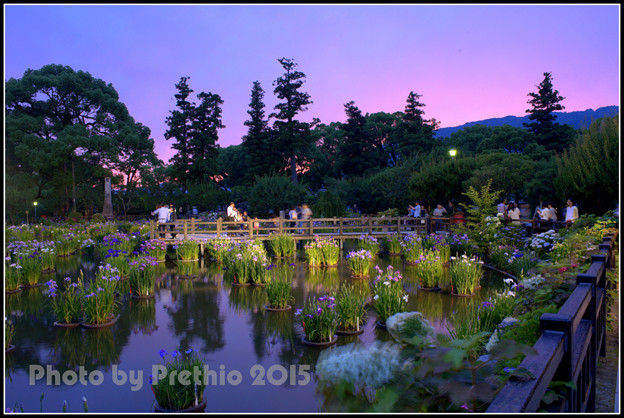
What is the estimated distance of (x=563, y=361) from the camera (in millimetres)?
2459

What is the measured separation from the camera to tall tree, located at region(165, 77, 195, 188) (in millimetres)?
40594

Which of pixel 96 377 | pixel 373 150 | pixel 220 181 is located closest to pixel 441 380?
pixel 96 377

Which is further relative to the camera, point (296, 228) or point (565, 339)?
point (296, 228)

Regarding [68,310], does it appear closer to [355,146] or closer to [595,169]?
[595,169]

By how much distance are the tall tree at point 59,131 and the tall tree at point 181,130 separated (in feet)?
15.2

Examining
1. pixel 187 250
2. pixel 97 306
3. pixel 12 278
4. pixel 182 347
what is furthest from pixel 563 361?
pixel 187 250

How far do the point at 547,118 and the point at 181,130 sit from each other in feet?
106

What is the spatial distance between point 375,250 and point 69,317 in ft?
31.6

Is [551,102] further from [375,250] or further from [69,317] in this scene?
[69,317]

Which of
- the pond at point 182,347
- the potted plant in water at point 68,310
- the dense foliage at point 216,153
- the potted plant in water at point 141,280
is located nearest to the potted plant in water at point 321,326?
the pond at point 182,347

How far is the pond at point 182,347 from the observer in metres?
4.88

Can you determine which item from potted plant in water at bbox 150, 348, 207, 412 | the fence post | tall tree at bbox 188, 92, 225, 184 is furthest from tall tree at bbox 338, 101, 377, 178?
the fence post

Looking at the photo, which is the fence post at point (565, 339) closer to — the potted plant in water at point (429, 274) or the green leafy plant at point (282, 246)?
the potted plant in water at point (429, 274)

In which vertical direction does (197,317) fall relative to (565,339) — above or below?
below
